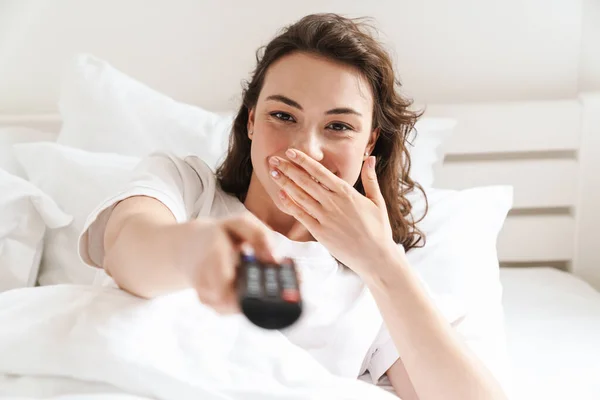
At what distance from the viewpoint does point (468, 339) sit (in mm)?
1100

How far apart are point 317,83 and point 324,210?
0.71ft

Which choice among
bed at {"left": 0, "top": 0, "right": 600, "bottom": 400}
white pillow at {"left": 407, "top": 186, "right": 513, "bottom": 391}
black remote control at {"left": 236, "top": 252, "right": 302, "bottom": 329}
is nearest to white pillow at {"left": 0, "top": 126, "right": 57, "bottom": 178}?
bed at {"left": 0, "top": 0, "right": 600, "bottom": 400}

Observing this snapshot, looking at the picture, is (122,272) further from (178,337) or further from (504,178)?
(504,178)

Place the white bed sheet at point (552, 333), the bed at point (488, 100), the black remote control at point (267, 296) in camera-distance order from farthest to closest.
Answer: the bed at point (488, 100)
the white bed sheet at point (552, 333)
the black remote control at point (267, 296)

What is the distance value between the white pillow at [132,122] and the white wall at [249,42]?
0.72 feet

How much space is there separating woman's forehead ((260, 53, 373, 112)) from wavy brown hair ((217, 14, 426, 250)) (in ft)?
0.05

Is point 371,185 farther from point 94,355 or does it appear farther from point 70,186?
point 70,186

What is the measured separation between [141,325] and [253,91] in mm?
505

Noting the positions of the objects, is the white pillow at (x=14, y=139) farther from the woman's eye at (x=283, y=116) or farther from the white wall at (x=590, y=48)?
the white wall at (x=590, y=48)

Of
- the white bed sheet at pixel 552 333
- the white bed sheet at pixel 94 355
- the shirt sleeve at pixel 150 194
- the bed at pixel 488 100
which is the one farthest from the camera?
the bed at pixel 488 100

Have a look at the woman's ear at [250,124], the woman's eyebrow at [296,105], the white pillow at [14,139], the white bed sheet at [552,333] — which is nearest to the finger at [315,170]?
the woman's eyebrow at [296,105]

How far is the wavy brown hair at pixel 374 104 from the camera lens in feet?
3.47

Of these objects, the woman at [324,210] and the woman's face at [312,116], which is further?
the woman's face at [312,116]

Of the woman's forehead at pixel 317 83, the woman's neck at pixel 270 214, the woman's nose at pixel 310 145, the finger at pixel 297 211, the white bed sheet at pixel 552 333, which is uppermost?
the woman's forehead at pixel 317 83
